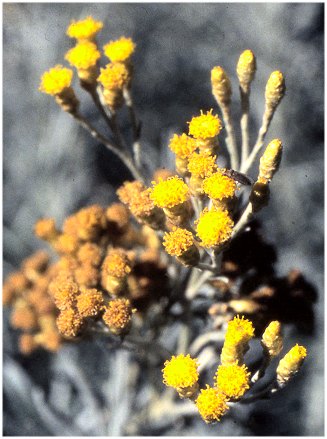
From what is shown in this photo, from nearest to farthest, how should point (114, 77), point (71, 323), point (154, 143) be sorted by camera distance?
point (71, 323), point (114, 77), point (154, 143)

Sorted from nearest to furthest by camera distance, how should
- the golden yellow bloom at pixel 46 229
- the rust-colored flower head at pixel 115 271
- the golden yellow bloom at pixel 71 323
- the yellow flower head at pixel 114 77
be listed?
the golden yellow bloom at pixel 71 323 < the rust-colored flower head at pixel 115 271 < the yellow flower head at pixel 114 77 < the golden yellow bloom at pixel 46 229

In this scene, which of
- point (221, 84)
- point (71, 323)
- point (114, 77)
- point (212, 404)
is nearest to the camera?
point (212, 404)

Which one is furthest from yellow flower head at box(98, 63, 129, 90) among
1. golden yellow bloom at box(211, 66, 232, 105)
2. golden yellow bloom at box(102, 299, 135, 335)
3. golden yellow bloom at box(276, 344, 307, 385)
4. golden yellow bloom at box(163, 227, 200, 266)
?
golden yellow bloom at box(276, 344, 307, 385)

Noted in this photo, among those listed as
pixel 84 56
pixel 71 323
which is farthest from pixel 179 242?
pixel 84 56

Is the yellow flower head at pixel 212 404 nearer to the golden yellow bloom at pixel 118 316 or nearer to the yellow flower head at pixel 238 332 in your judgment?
the yellow flower head at pixel 238 332

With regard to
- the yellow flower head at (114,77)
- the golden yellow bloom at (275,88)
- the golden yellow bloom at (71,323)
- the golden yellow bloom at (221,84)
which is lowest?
the golden yellow bloom at (71,323)

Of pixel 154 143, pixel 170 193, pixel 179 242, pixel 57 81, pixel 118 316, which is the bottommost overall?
pixel 118 316

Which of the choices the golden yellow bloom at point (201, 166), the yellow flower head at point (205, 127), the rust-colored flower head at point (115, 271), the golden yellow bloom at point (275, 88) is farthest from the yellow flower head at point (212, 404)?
the golden yellow bloom at point (275, 88)

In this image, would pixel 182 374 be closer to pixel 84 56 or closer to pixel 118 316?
pixel 118 316
